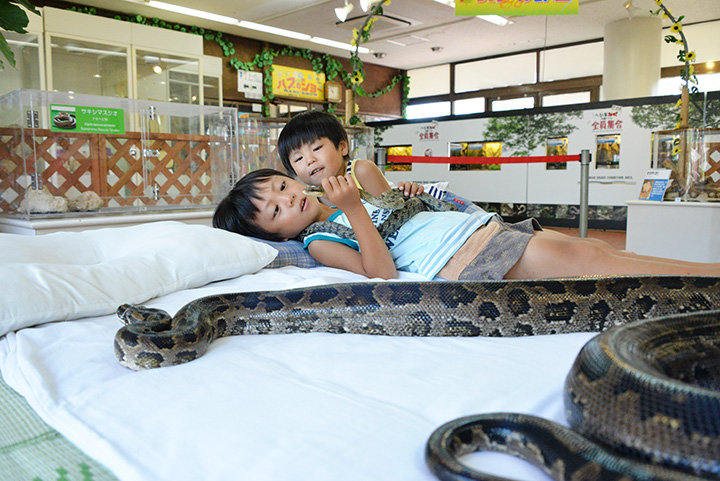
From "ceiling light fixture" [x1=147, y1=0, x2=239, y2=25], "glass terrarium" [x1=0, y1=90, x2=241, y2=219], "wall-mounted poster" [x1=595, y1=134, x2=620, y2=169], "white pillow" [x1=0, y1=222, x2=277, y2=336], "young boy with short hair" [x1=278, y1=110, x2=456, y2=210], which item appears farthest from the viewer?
"ceiling light fixture" [x1=147, y1=0, x2=239, y2=25]

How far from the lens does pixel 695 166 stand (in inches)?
189

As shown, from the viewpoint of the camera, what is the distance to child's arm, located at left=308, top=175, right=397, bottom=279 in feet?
7.03

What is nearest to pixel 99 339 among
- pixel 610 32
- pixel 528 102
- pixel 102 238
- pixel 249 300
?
pixel 249 300

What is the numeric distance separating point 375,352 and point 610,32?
35.1ft

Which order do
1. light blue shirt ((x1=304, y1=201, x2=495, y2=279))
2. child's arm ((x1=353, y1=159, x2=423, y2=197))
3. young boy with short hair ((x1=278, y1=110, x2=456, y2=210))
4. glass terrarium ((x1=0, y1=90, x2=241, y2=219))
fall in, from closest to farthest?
light blue shirt ((x1=304, y1=201, x2=495, y2=279)) → child's arm ((x1=353, y1=159, x2=423, y2=197)) → young boy with short hair ((x1=278, y1=110, x2=456, y2=210)) → glass terrarium ((x1=0, y1=90, x2=241, y2=219))

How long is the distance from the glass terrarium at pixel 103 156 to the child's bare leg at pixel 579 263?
3041 mm

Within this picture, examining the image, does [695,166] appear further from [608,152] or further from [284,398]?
[284,398]

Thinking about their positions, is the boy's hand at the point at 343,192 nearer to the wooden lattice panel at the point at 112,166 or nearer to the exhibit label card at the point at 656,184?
the wooden lattice panel at the point at 112,166

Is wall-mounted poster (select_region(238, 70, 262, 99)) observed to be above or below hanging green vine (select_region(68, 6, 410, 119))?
below

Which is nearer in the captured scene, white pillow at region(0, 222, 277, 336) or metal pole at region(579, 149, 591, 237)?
white pillow at region(0, 222, 277, 336)

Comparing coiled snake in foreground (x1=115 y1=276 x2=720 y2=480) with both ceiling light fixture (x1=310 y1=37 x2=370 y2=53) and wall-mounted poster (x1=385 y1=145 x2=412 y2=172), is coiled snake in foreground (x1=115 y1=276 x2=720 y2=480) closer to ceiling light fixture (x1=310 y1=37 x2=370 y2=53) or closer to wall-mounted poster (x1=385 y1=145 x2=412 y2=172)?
wall-mounted poster (x1=385 y1=145 x2=412 y2=172)

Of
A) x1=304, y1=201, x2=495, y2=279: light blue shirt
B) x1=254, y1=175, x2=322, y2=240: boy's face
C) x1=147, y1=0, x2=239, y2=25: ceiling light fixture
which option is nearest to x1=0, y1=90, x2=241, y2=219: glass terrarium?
x1=254, y1=175, x2=322, y2=240: boy's face

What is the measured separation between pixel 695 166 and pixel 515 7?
2.21m

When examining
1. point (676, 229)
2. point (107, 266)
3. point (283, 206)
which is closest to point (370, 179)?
point (283, 206)
